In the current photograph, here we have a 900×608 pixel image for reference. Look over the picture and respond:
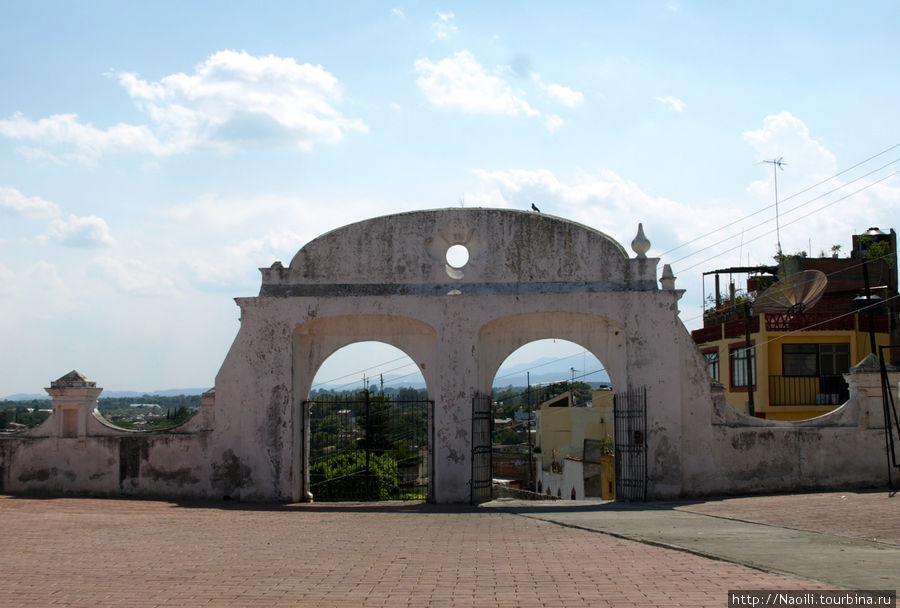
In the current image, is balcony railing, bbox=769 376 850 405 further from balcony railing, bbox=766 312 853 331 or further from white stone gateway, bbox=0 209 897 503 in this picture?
white stone gateway, bbox=0 209 897 503

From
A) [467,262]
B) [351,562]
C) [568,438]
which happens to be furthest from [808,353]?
[351,562]

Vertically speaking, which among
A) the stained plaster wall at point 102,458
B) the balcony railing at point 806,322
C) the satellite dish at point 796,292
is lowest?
the stained plaster wall at point 102,458

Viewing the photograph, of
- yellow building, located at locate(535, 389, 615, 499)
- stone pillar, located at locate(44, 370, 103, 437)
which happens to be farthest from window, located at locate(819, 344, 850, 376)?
stone pillar, located at locate(44, 370, 103, 437)

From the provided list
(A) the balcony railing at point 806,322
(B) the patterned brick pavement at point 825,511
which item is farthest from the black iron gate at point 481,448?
(A) the balcony railing at point 806,322

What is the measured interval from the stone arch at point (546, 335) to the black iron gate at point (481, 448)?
1.44ft

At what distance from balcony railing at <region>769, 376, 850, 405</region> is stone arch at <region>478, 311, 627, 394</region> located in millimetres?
12106

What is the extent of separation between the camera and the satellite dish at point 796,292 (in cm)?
2136

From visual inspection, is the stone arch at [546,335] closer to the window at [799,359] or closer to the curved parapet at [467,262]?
the curved parapet at [467,262]

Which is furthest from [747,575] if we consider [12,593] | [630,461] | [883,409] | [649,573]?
[883,409]

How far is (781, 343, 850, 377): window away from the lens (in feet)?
86.0

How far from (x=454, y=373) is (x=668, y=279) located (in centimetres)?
414

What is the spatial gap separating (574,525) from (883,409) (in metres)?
7.28

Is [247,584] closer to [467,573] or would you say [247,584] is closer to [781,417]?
[467,573]

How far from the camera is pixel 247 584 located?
24.6ft
